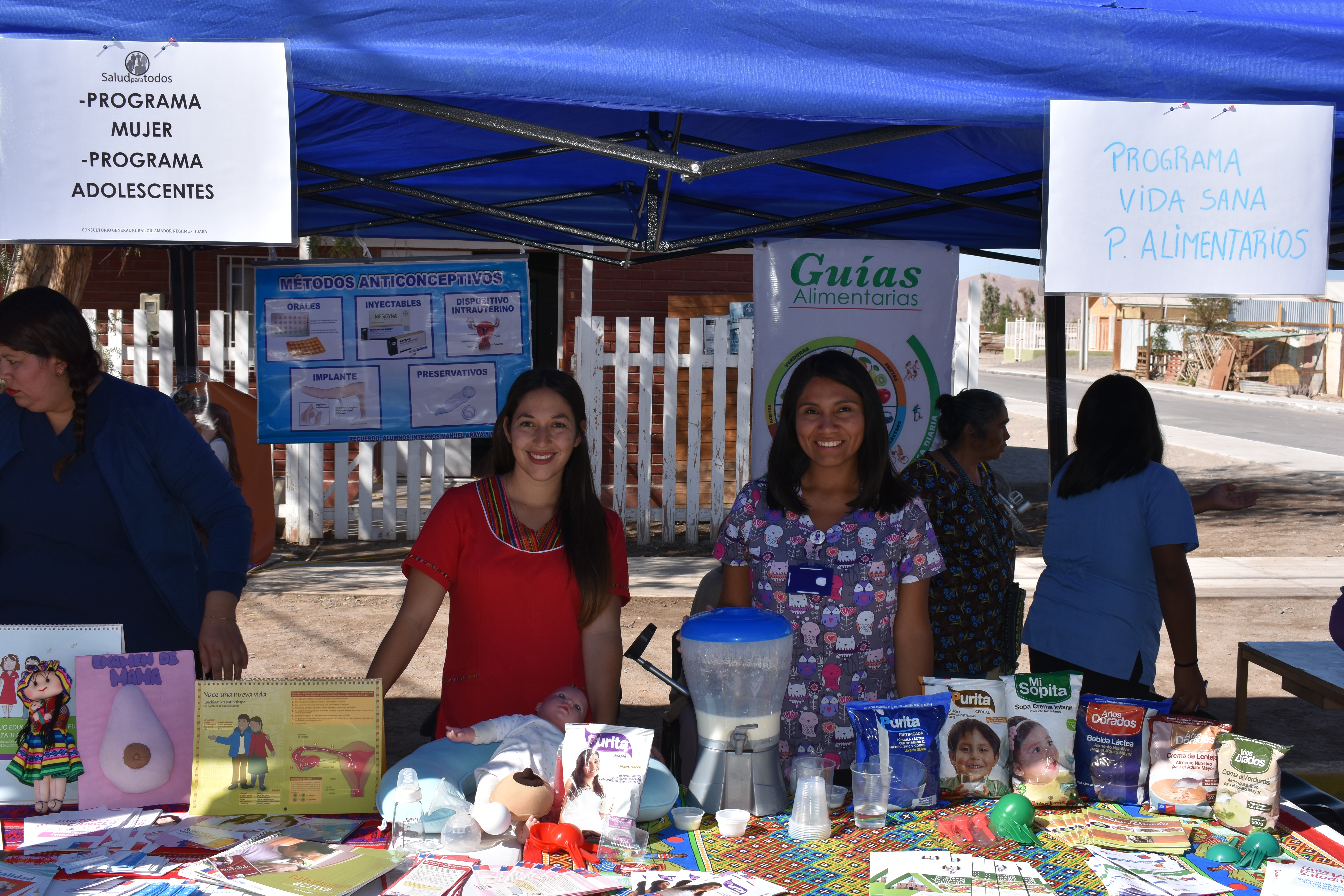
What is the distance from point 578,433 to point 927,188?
1.91 m

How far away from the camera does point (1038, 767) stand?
1.98 m

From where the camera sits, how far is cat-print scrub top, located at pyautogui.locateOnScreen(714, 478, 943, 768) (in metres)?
2.34

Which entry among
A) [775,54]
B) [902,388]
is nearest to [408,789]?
[775,54]

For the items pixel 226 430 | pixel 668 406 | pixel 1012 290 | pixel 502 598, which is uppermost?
pixel 1012 290

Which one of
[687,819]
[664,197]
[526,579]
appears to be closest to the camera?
[687,819]

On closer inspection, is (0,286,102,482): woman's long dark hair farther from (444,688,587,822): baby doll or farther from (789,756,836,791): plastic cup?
(789,756,836,791): plastic cup

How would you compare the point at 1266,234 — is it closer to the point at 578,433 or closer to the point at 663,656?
the point at 578,433

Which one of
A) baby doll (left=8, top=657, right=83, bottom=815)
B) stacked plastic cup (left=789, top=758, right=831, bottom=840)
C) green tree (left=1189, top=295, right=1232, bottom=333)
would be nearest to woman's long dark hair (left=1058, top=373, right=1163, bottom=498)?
stacked plastic cup (left=789, top=758, right=831, bottom=840)

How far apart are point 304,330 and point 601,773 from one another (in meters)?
3.02

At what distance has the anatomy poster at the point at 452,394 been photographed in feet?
14.0

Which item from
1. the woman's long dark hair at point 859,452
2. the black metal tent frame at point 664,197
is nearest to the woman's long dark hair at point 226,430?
the black metal tent frame at point 664,197

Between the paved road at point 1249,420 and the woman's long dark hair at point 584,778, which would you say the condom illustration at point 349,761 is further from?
the paved road at point 1249,420

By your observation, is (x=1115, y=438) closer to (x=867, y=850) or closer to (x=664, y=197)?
(x=664, y=197)

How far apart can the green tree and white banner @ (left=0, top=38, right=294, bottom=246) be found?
1545 inches
